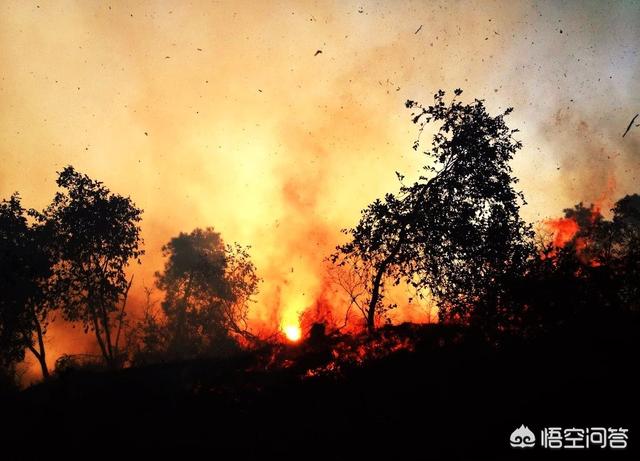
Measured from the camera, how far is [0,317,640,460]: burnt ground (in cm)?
907

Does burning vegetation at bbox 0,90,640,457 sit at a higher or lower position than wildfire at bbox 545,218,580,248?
lower

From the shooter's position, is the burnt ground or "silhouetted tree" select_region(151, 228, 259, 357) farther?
"silhouetted tree" select_region(151, 228, 259, 357)

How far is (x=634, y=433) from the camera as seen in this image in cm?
797

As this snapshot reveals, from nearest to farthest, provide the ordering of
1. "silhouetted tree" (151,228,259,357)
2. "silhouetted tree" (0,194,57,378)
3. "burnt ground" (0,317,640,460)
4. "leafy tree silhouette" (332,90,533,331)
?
1. "burnt ground" (0,317,640,460)
2. "leafy tree silhouette" (332,90,533,331)
3. "silhouetted tree" (0,194,57,378)
4. "silhouetted tree" (151,228,259,357)

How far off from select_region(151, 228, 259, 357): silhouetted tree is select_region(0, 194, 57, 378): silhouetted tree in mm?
19757

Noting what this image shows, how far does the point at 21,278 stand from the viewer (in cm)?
2923

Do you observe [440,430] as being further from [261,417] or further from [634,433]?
[261,417]

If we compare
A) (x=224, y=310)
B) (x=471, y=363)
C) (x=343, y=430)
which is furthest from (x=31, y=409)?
(x=224, y=310)

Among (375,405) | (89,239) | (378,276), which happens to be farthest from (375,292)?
(89,239)

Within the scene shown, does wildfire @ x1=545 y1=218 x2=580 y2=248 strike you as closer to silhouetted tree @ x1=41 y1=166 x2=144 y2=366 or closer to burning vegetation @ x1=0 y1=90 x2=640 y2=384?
burning vegetation @ x1=0 y1=90 x2=640 y2=384

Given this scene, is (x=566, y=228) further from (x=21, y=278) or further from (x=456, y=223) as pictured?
(x=21, y=278)

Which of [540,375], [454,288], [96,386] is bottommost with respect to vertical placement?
[96,386]

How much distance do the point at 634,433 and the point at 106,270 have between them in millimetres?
38788

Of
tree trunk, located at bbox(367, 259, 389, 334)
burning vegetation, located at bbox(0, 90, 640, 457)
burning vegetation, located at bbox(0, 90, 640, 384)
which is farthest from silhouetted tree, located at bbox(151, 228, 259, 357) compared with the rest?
tree trunk, located at bbox(367, 259, 389, 334)
